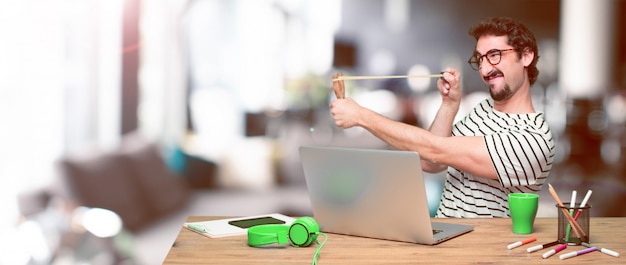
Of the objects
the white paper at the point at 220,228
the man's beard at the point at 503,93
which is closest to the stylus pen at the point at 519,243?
the white paper at the point at 220,228

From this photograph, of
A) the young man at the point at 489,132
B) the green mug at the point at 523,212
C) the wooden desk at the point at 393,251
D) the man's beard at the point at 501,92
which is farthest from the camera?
the man's beard at the point at 501,92

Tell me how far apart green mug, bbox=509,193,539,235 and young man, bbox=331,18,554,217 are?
1.18ft

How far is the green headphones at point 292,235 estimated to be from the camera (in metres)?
1.68

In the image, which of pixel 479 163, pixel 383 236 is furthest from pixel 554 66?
pixel 383 236

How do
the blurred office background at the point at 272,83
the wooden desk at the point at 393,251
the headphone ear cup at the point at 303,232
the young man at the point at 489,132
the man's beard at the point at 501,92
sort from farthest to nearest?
the blurred office background at the point at 272,83 → the man's beard at the point at 501,92 → the young man at the point at 489,132 → the headphone ear cup at the point at 303,232 → the wooden desk at the point at 393,251

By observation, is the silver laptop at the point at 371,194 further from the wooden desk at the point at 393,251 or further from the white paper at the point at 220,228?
the white paper at the point at 220,228

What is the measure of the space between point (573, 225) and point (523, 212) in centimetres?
14

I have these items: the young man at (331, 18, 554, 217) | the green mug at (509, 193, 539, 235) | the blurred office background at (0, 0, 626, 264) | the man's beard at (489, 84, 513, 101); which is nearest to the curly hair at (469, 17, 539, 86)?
the young man at (331, 18, 554, 217)

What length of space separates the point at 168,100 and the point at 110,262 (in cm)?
177

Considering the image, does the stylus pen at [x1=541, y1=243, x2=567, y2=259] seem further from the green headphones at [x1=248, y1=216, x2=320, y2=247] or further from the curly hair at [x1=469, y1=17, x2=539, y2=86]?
the curly hair at [x1=469, y1=17, x2=539, y2=86]

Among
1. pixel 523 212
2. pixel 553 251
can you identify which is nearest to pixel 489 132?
pixel 523 212

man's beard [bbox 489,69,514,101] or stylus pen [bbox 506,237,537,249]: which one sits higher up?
man's beard [bbox 489,69,514,101]

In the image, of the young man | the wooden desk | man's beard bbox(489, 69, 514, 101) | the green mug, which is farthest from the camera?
man's beard bbox(489, 69, 514, 101)

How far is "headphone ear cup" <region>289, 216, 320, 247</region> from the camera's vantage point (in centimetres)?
167
